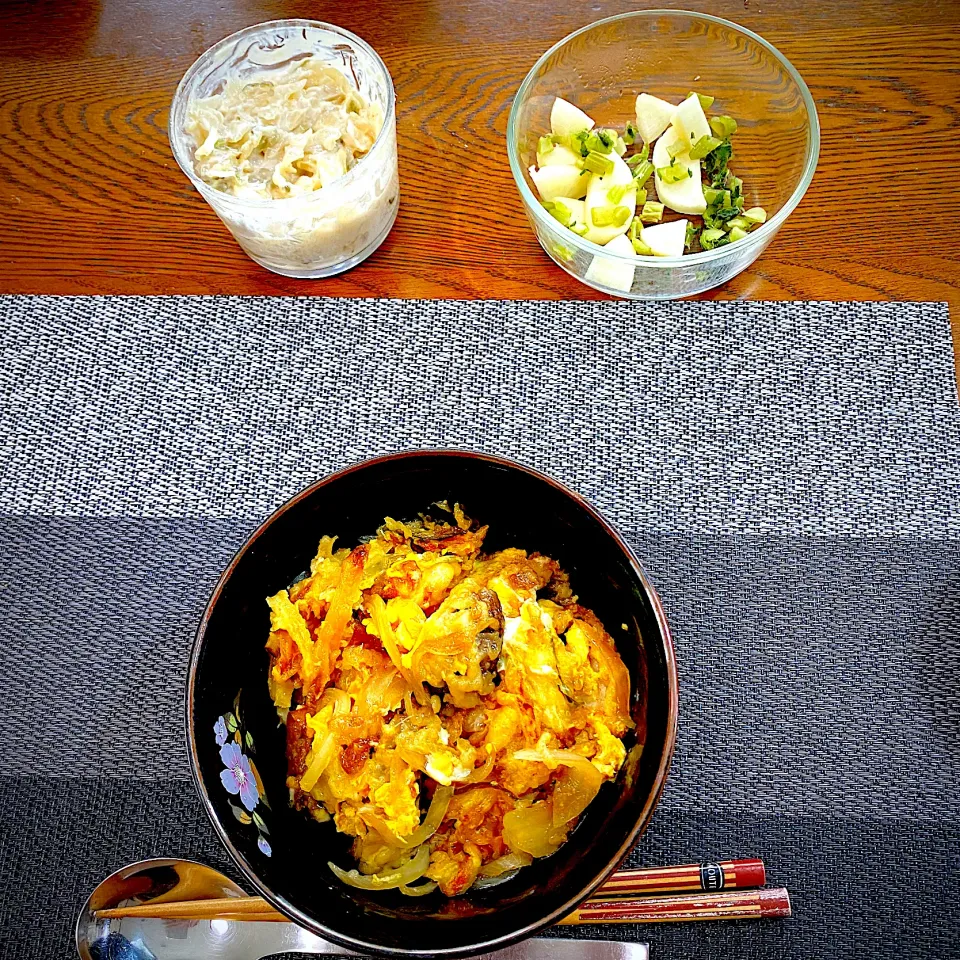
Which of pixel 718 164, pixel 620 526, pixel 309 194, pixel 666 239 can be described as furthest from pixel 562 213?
pixel 620 526

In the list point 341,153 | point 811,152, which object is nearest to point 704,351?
point 811,152

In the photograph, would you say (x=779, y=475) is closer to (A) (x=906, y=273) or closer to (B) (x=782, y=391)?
(B) (x=782, y=391)

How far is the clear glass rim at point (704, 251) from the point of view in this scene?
1.33 m

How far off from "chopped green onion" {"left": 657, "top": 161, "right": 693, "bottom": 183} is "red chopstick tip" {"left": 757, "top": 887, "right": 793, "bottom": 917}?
3.39ft

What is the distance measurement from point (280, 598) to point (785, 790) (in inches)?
28.7

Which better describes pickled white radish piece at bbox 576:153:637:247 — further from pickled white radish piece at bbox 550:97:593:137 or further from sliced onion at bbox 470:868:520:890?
sliced onion at bbox 470:868:520:890

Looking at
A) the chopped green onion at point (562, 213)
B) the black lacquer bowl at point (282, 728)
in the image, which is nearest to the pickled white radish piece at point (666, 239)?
the chopped green onion at point (562, 213)

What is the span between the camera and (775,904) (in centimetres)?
118

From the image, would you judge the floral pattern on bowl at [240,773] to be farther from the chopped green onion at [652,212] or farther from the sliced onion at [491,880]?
the chopped green onion at [652,212]

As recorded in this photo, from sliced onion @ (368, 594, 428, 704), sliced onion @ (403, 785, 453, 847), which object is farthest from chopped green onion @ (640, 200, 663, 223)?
sliced onion @ (403, 785, 453, 847)

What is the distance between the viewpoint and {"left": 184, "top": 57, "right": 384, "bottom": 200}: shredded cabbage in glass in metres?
1.37

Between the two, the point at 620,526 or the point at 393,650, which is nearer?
the point at 393,650

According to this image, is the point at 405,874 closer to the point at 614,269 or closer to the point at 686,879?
the point at 686,879

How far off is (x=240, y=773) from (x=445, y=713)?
24 centimetres
